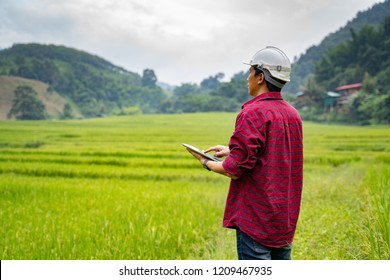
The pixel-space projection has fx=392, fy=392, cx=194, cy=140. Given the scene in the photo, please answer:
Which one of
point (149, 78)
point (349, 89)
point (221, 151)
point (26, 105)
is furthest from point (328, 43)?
point (221, 151)

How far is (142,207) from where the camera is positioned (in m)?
4.68

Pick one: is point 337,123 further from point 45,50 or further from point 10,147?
point 10,147

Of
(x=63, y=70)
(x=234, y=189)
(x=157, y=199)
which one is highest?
(x=63, y=70)

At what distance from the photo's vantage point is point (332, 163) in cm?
971

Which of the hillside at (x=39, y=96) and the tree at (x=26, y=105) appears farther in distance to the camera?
the tree at (x=26, y=105)

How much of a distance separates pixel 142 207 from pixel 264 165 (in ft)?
10.8

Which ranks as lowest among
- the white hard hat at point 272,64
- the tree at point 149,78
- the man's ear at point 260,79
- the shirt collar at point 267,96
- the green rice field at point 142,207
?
the green rice field at point 142,207

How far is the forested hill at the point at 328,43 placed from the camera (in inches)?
736

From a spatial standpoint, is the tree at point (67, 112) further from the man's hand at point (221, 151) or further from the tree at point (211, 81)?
the tree at point (211, 81)

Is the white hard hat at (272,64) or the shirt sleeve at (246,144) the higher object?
the white hard hat at (272,64)

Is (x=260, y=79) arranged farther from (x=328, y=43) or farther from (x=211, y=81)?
(x=211, y=81)

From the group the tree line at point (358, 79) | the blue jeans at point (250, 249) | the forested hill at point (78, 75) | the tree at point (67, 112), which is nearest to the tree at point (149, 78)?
the forested hill at point (78, 75)

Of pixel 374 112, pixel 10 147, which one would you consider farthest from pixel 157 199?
pixel 374 112
